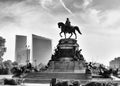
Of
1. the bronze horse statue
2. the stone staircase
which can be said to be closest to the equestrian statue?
the bronze horse statue

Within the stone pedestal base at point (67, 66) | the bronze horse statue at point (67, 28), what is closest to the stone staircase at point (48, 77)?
the stone pedestal base at point (67, 66)

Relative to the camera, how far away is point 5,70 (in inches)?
3413

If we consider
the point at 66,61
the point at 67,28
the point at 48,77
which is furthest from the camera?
the point at 67,28

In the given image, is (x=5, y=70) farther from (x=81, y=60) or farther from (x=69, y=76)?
(x=69, y=76)

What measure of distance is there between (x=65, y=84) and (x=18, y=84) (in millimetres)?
9050

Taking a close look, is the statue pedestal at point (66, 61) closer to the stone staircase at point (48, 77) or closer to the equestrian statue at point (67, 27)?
the stone staircase at point (48, 77)

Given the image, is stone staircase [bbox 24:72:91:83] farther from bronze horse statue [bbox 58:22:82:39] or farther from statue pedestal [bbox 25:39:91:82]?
bronze horse statue [bbox 58:22:82:39]

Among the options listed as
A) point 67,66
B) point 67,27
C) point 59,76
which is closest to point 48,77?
point 59,76

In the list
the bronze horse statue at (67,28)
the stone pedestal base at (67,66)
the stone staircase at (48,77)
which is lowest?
the stone staircase at (48,77)

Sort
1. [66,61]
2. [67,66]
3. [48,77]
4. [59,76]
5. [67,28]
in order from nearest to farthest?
[48,77], [59,76], [67,66], [66,61], [67,28]

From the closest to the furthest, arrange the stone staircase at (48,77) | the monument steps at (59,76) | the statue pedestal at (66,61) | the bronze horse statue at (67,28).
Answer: the stone staircase at (48,77) → the monument steps at (59,76) → the statue pedestal at (66,61) → the bronze horse statue at (67,28)

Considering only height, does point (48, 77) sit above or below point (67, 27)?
below

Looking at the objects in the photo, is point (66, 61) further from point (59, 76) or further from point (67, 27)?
point (59, 76)

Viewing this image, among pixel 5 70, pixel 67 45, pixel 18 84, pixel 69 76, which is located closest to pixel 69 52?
pixel 67 45
